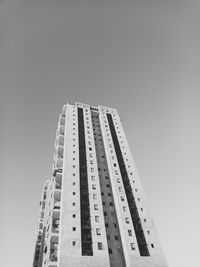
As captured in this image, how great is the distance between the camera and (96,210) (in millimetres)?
33000

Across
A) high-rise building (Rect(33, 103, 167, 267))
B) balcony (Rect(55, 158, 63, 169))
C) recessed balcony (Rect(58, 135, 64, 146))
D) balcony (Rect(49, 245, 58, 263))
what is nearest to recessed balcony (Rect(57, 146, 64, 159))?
high-rise building (Rect(33, 103, 167, 267))

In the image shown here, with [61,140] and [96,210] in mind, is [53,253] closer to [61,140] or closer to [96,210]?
[96,210]

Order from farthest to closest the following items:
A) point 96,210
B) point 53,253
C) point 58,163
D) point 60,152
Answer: point 60,152
point 58,163
point 96,210
point 53,253

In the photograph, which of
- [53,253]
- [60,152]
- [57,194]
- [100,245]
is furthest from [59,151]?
[100,245]

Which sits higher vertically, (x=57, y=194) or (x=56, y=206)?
(x=57, y=194)

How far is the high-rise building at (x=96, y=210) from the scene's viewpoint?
90.9 feet

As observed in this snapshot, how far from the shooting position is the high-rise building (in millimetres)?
27711

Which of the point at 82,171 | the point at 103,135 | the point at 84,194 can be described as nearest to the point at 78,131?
the point at 103,135

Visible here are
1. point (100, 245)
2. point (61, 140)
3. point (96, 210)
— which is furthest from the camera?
point (61, 140)

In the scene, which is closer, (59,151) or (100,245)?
(100,245)

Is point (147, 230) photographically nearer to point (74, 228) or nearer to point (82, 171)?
point (74, 228)

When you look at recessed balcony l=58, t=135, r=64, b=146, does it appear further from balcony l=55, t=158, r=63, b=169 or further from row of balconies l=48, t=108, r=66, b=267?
balcony l=55, t=158, r=63, b=169

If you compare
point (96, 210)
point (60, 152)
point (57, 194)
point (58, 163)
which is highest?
point (60, 152)

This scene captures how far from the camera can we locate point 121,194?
36.5 m
